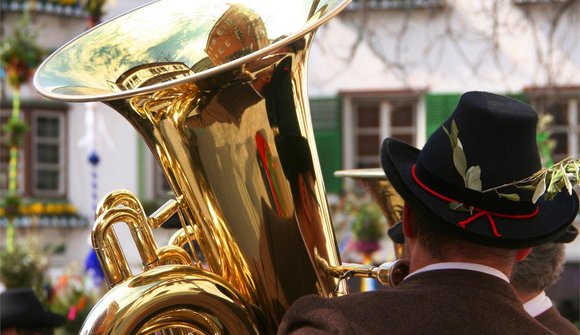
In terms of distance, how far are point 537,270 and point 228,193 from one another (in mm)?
1134

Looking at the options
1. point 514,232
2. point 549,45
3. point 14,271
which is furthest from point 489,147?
point 549,45

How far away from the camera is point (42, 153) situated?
15.0 m

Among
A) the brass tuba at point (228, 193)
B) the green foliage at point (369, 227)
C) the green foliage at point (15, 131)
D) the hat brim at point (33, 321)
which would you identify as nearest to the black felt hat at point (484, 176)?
the brass tuba at point (228, 193)

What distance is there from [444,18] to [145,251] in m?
11.9

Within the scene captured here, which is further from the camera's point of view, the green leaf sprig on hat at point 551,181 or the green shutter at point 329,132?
the green shutter at point 329,132

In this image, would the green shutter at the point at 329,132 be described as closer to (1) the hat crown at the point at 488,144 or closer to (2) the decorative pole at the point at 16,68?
(2) the decorative pole at the point at 16,68

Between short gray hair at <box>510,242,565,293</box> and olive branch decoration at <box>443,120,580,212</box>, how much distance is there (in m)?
0.98

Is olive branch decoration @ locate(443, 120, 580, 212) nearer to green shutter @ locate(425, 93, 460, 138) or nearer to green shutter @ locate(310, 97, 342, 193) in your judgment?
green shutter @ locate(425, 93, 460, 138)

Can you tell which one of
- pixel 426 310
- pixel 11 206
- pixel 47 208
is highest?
pixel 426 310

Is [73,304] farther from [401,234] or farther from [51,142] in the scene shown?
[51,142]

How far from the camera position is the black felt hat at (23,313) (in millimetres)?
4418

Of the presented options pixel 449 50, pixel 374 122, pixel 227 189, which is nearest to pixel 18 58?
pixel 374 122

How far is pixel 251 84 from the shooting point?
2.30m

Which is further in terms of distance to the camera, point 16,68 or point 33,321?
point 16,68
